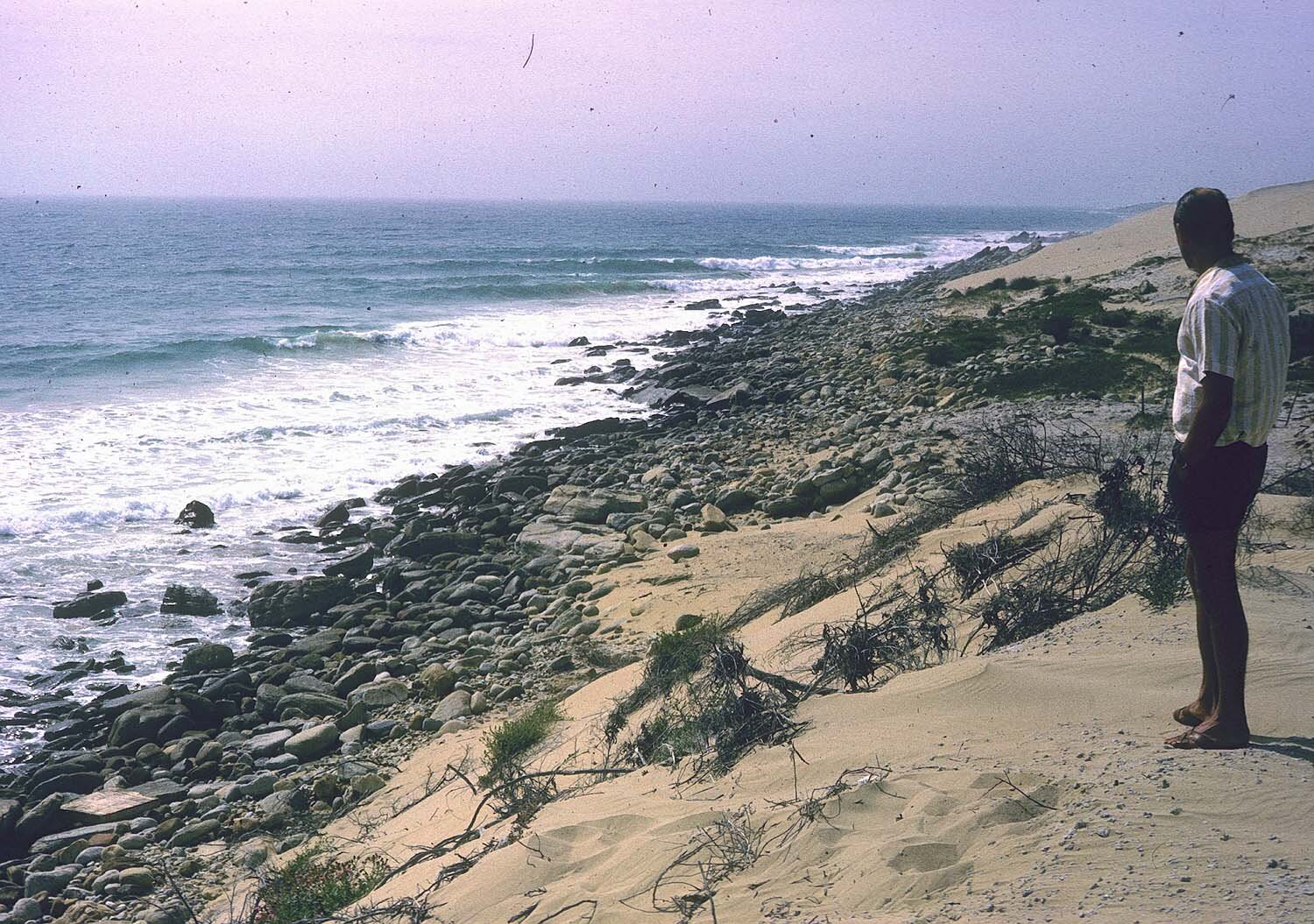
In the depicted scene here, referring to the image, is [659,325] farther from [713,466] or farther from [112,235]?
[112,235]

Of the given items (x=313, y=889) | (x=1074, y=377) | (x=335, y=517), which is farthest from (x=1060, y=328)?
(x=313, y=889)

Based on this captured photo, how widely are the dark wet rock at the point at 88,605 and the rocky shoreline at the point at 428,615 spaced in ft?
0.13

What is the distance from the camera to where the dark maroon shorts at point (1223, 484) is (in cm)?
294

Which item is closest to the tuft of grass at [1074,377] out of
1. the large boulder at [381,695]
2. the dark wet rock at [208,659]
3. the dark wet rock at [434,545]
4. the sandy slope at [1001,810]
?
the dark wet rock at [434,545]

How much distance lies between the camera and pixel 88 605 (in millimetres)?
9297

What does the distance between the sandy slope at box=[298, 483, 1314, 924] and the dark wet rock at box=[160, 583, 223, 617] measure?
5.94 metres

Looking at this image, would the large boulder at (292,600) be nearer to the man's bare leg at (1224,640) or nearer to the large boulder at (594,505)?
the large boulder at (594,505)

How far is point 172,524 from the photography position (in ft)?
38.3

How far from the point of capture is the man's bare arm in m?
2.86

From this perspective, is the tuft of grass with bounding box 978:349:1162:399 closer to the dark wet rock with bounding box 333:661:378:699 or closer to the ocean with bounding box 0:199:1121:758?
the ocean with bounding box 0:199:1121:758

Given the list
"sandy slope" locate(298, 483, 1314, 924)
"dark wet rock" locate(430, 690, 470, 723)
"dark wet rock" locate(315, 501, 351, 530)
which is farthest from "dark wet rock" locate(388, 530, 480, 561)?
"sandy slope" locate(298, 483, 1314, 924)

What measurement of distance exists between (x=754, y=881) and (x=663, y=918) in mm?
307

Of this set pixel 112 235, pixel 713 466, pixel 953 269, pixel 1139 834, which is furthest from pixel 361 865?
pixel 112 235

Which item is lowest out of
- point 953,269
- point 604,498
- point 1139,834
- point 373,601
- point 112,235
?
point 373,601
